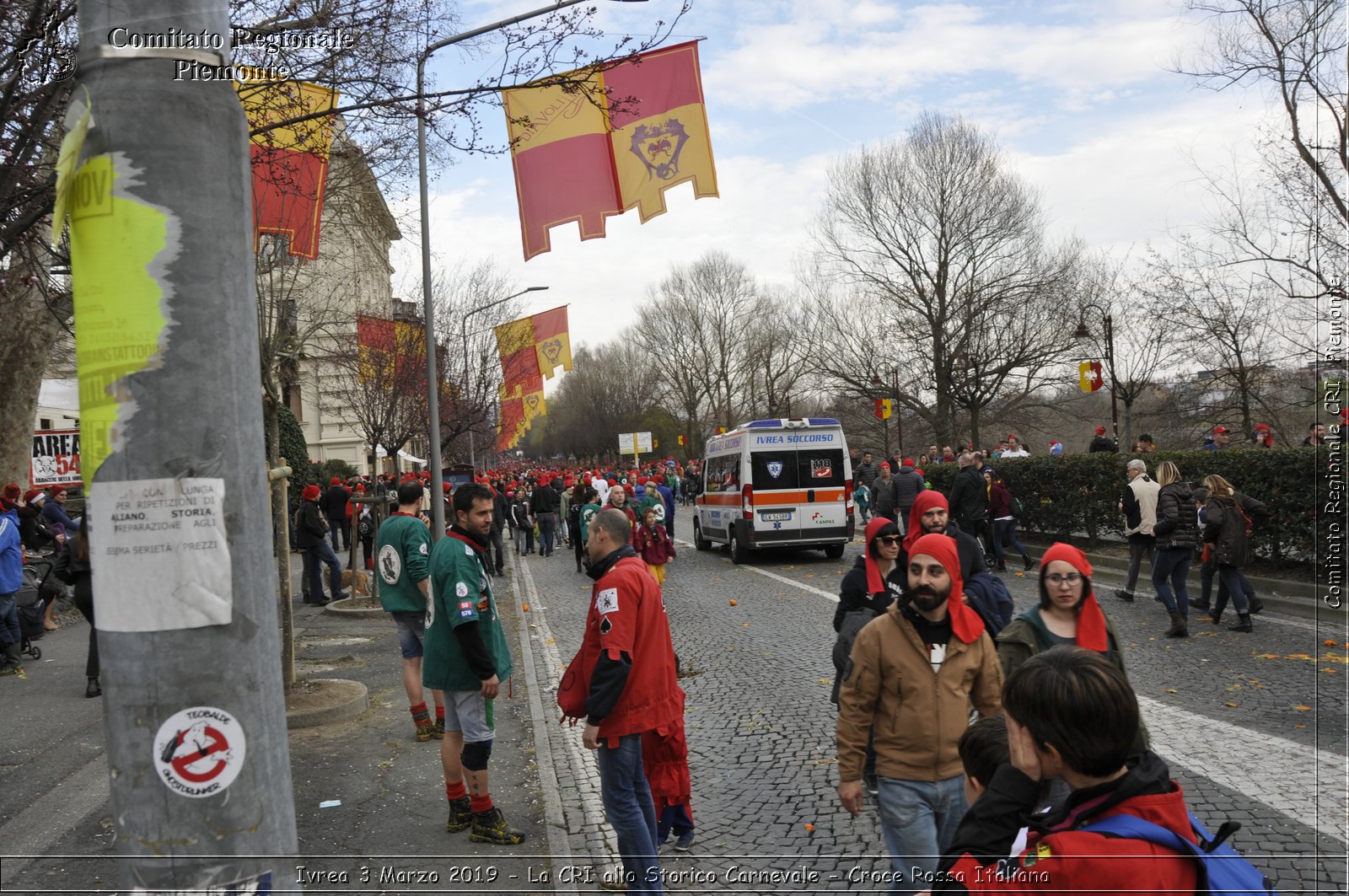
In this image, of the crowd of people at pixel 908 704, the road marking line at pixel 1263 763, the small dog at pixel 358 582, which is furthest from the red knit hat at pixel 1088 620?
the small dog at pixel 358 582

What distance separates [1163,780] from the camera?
1.78 metres

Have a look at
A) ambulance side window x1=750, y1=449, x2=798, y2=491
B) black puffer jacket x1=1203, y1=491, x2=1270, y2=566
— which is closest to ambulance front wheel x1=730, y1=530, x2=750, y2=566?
ambulance side window x1=750, y1=449, x2=798, y2=491

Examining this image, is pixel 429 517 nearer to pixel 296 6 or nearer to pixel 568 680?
pixel 296 6

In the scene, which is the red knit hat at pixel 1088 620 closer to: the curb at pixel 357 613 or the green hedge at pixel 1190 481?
the green hedge at pixel 1190 481

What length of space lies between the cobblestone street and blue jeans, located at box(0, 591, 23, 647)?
5.20 metres

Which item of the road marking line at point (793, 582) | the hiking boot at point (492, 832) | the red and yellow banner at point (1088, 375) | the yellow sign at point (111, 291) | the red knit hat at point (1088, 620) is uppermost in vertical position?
the red and yellow banner at point (1088, 375)

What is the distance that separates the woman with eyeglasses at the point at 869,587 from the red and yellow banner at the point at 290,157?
384cm

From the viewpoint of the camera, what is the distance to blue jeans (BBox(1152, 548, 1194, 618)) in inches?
379

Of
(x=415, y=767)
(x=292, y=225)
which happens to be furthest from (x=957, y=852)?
(x=292, y=225)

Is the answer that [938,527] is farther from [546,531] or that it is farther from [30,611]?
[546,531]

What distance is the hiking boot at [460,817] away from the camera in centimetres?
A: 510

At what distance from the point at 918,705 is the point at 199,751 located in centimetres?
248

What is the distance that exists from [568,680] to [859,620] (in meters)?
1.46

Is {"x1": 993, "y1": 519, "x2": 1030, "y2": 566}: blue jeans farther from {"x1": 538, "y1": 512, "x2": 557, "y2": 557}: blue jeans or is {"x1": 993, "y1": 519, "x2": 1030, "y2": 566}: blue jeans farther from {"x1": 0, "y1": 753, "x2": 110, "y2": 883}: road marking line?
{"x1": 0, "y1": 753, "x2": 110, "y2": 883}: road marking line
